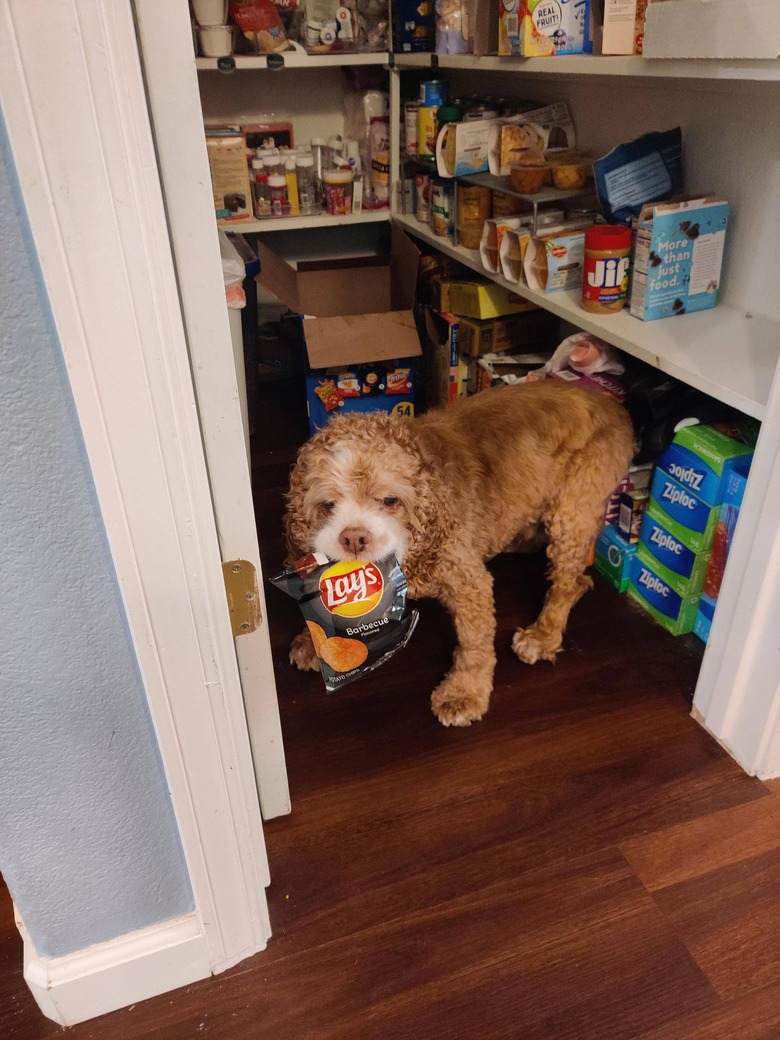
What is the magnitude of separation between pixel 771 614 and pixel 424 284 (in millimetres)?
1741

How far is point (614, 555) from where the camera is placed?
6.36ft

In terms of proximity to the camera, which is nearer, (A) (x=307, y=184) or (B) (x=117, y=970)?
(B) (x=117, y=970)

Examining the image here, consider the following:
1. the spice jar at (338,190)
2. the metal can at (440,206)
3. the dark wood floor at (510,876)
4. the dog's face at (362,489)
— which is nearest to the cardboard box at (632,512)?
the dark wood floor at (510,876)

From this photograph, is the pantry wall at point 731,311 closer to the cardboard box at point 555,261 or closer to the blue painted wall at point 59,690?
the cardboard box at point 555,261

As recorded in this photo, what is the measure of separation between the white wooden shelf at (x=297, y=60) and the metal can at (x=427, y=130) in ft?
0.83

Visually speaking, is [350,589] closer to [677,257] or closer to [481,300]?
[677,257]

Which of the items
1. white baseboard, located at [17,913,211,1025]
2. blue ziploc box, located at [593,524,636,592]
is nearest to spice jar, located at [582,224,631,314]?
blue ziploc box, located at [593,524,636,592]

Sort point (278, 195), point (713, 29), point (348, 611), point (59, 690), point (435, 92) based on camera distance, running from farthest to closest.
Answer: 1. point (278, 195)
2. point (435, 92)
3. point (713, 29)
4. point (348, 611)
5. point (59, 690)

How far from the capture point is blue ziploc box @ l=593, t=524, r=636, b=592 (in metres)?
1.89

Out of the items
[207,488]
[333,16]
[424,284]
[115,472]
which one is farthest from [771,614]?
[333,16]

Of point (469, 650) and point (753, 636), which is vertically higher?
point (753, 636)

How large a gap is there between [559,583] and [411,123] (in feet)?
5.53

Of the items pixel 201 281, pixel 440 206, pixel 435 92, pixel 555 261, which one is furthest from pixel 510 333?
pixel 201 281

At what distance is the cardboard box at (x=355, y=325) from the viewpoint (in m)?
2.35
